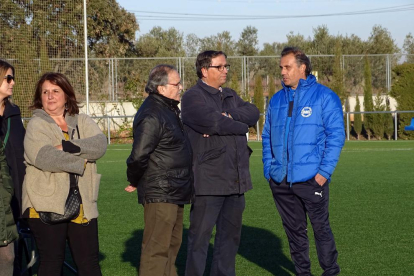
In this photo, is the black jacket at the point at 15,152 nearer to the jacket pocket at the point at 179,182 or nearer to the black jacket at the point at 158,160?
the black jacket at the point at 158,160

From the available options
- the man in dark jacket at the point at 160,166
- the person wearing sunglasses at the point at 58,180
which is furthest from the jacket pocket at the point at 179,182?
the person wearing sunglasses at the point at 58,180

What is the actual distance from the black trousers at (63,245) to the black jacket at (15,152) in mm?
506

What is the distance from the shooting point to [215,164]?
19.2ft

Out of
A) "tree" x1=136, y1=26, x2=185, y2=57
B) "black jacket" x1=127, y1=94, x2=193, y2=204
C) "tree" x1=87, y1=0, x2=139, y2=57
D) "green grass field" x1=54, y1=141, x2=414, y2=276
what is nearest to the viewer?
"black jacket" x1=127, y1=94, x2=193, y2=204

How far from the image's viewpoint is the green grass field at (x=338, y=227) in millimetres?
7102

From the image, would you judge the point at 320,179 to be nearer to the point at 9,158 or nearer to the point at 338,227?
the point at 9,158

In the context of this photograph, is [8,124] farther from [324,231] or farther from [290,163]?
[324,231]

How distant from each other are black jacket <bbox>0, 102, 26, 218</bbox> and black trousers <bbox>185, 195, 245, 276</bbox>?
1376 millimetres

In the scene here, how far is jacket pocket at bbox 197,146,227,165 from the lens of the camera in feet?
19.2

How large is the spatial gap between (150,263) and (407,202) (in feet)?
22.0

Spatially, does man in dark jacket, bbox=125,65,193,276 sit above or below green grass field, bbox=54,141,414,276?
above

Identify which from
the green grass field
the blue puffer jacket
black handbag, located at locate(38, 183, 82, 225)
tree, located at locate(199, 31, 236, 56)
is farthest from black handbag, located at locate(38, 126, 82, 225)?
tree, located at locate(199, 31, 236, 56)

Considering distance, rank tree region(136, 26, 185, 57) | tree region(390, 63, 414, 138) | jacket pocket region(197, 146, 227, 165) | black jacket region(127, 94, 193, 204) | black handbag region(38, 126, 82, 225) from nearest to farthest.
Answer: black handbag region(38, 126, 82, 225), black jacket region(127, 94, 193, 204), jacket pocket region(197, 146, 227, 165), tree region(390, 63, 414, 138), tree region(136, 26, 185, 57)

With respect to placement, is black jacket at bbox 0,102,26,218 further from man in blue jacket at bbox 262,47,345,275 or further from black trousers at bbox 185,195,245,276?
man in blue jacket at bbox 262,47,345,275
